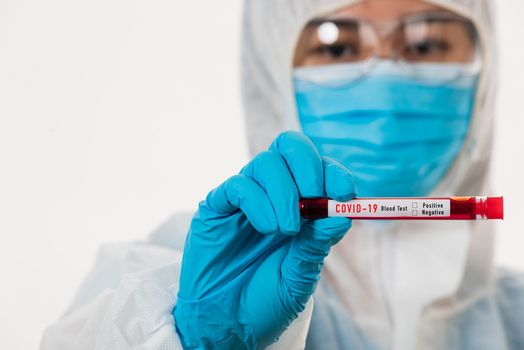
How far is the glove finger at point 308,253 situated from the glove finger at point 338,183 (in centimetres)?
3

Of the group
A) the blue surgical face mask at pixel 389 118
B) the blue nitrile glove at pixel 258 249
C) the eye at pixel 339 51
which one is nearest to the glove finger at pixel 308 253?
the blue nitrile glove at pixel 258 249

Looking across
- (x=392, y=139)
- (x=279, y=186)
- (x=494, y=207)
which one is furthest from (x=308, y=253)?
(x=392, y=139)

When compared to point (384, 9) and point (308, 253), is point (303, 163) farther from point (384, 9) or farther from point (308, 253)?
point (384, 9)

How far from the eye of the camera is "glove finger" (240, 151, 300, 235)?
0.91 m

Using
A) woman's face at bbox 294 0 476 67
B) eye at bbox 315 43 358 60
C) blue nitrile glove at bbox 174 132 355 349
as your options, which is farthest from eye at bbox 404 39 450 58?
blue nitrile glove at bbox 174 132 355 349

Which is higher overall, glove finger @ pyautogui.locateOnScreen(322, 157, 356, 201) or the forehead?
the forehead

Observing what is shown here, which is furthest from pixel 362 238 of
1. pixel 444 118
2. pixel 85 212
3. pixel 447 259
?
pixel 85 212

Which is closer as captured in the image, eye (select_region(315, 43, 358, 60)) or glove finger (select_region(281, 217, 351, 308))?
glove finger (select_region(281, 217, 351, 308))

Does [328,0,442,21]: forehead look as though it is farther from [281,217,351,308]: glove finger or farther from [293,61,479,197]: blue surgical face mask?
[281,217,351,308]: glove finger

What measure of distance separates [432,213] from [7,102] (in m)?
1.50

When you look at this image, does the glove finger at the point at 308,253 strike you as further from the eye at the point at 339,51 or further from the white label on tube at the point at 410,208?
the eye at the point at 339,51

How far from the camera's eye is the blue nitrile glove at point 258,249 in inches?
36.7

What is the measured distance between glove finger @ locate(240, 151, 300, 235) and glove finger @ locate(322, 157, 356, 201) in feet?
0.15

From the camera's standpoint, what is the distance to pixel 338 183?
918 mm
